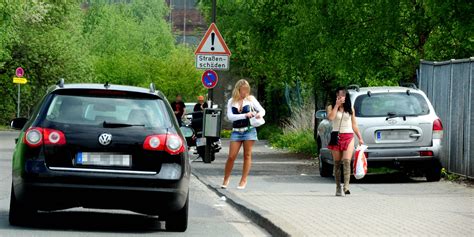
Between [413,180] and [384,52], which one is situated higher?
[384,52]

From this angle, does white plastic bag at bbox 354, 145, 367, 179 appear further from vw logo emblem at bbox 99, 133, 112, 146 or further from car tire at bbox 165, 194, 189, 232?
vw logo emblem at bbox 99, 133, 112, 146

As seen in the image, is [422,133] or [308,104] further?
[308,104]

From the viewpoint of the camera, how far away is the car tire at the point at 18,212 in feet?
41.5

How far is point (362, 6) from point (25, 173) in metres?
15.2

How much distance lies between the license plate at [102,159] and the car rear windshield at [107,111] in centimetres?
33

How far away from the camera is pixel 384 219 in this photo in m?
13.9

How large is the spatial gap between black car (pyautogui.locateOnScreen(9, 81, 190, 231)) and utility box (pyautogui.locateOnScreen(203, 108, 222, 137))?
15013 mm

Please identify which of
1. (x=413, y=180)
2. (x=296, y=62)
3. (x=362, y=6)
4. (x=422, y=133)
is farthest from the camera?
(x=296, y=62)

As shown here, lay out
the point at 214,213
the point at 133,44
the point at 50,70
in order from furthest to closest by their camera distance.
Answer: the point at 133,44 < the point at 50,70 < the point at 214,213

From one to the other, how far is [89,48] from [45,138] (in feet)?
298

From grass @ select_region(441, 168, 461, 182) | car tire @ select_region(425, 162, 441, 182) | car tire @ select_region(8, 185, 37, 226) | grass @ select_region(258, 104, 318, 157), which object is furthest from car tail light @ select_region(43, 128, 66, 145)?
grass @ select_region(258, 104, 318, 157)

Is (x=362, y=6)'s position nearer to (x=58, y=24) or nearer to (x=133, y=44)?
(x=58, y=24)

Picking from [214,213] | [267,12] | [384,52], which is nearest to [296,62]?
[384,52]

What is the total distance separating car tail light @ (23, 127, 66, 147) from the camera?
12422 millimetres
